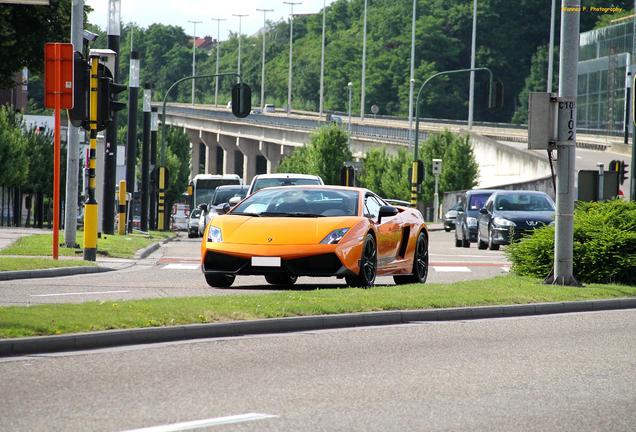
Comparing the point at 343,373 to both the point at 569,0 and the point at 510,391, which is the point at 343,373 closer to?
the point at 510,391

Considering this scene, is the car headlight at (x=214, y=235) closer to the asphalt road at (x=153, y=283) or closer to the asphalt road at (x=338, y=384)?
the asphalt road at (x=153, y=283)

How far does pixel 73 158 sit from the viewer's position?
2755 cm

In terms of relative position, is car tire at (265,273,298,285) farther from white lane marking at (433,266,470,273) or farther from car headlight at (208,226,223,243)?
white lane marking at (433,266,470,273)

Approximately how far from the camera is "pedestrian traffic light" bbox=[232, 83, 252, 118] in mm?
43594

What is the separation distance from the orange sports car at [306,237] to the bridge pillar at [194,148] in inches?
5121

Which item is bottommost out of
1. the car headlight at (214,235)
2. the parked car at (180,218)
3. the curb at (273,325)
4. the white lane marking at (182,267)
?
the parked car at (180,218)

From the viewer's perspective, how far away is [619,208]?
21.7 m

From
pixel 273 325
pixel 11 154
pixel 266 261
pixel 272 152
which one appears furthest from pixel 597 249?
pixel 272 152

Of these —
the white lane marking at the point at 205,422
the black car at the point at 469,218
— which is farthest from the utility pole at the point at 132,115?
the white lane marking at the point at 205,422

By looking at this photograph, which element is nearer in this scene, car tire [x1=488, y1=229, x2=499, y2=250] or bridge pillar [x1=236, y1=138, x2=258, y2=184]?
car tire [x1=488, y1=229, x2=499, y2=250]

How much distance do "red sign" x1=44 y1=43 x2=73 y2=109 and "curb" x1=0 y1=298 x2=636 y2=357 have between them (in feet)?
32.0

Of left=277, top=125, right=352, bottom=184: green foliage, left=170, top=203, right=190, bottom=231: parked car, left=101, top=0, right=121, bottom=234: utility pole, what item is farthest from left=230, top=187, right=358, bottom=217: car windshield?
left=277, top=125, right=352, bottom=184: green foliage

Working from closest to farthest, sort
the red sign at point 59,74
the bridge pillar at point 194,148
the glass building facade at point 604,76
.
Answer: the red sign at point 59,74
the glass building facade at point 604,76
the bridge pillar at point 194,148

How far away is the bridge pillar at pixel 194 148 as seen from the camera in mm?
152000
